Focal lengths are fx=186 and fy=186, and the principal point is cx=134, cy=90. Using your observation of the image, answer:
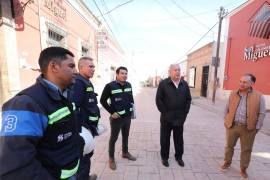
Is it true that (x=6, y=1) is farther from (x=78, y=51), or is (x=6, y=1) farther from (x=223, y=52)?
(x=223, y=52)

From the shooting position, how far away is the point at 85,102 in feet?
8.11

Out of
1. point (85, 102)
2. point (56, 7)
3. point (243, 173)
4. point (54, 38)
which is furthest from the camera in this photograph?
point (54, 38)

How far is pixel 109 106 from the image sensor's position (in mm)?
3410

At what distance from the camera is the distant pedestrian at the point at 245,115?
302 centimetres

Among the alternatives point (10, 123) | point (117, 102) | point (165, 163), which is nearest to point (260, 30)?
point (165, 163)

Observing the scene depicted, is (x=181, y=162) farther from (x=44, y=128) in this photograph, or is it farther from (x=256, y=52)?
(x=256, y=52)

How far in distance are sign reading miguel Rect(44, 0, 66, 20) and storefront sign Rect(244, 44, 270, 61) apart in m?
10.1

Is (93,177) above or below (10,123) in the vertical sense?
below

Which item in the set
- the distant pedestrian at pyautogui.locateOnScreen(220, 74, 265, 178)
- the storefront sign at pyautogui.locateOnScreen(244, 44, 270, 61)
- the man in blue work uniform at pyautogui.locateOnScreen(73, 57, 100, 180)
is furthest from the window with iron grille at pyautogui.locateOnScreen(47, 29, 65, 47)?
the storefront sign at pyautogui.locateOnScreen(244, 44, 270, 61)

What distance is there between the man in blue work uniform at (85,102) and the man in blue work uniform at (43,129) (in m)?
0.92

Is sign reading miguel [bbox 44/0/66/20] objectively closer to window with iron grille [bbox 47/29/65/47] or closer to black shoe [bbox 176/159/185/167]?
window with iron grille [bbox 47/29/65/47]

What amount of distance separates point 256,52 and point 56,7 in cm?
1056

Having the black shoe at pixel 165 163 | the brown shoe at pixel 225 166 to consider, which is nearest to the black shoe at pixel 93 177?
the black shoe at pixel 165 163

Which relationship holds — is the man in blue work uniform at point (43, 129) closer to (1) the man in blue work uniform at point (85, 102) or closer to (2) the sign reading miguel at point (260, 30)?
(1) the man in blue work uniform at point (85, 102)
